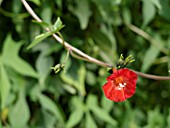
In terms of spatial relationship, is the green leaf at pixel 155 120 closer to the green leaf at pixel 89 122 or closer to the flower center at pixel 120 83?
the green leaf at pixel 89 122

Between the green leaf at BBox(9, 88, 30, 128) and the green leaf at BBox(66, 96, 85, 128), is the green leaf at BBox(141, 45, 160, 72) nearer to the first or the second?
the green leaf at BBox(66, 96, 85, 128)

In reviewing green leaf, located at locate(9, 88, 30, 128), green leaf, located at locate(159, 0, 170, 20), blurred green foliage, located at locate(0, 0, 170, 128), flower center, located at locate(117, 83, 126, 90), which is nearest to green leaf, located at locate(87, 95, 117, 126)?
blurred green foliage, located at locate(0, 0, 170, 128)

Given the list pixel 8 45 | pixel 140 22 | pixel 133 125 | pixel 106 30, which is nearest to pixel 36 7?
pixel 8 45

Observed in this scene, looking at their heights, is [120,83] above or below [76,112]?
below

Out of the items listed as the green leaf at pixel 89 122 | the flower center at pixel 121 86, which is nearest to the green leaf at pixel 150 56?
the green leaf at pixel 89 122

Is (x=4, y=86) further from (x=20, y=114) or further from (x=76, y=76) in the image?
(x=76, y=76)

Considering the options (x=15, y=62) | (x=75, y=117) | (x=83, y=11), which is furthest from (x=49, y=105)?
(x=83, y=11)

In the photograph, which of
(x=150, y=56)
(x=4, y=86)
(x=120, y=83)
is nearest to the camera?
(x=120, y=83)

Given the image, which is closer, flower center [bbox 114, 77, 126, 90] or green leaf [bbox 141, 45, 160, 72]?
flower center [bbox 114, 77, 126, 90]
